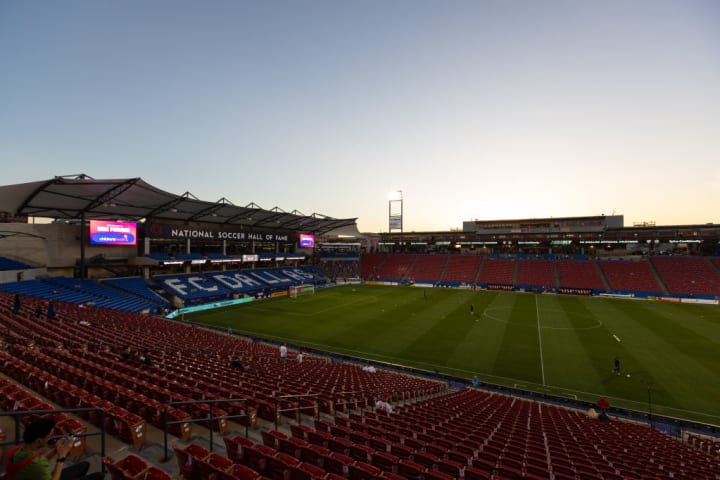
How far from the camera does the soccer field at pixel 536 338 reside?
2059 cm

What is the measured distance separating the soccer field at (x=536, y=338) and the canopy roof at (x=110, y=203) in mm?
14758

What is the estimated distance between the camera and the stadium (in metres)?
7.21

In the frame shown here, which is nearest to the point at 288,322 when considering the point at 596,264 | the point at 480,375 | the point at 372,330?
the point at 372,330

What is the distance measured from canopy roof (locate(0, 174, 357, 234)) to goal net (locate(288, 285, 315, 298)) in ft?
43.1

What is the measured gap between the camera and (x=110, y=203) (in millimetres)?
36781

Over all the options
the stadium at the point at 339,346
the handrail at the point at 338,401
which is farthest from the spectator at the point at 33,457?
the handrail at the point at 338,401

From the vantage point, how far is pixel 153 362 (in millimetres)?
13875

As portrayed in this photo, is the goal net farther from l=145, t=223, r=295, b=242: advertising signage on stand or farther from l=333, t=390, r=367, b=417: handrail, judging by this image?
l=333, t=390, r=367, b=417: handrail

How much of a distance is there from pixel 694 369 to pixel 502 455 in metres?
24.9

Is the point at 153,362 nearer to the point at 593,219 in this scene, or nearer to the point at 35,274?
the point at 35,274

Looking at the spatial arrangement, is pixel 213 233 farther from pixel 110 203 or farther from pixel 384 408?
pixel 384 408

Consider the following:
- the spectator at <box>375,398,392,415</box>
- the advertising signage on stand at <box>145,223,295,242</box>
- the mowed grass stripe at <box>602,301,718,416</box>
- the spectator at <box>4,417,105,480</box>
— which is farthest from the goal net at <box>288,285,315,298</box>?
the spectator at <box>4,417,105,480</box>

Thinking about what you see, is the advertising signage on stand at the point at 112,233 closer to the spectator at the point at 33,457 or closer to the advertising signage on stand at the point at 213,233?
the advertising signage on stand at the point at 213,233

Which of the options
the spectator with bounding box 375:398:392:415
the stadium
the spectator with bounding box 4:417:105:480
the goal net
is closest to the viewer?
the spectator with bounding box 4:417:105:480
